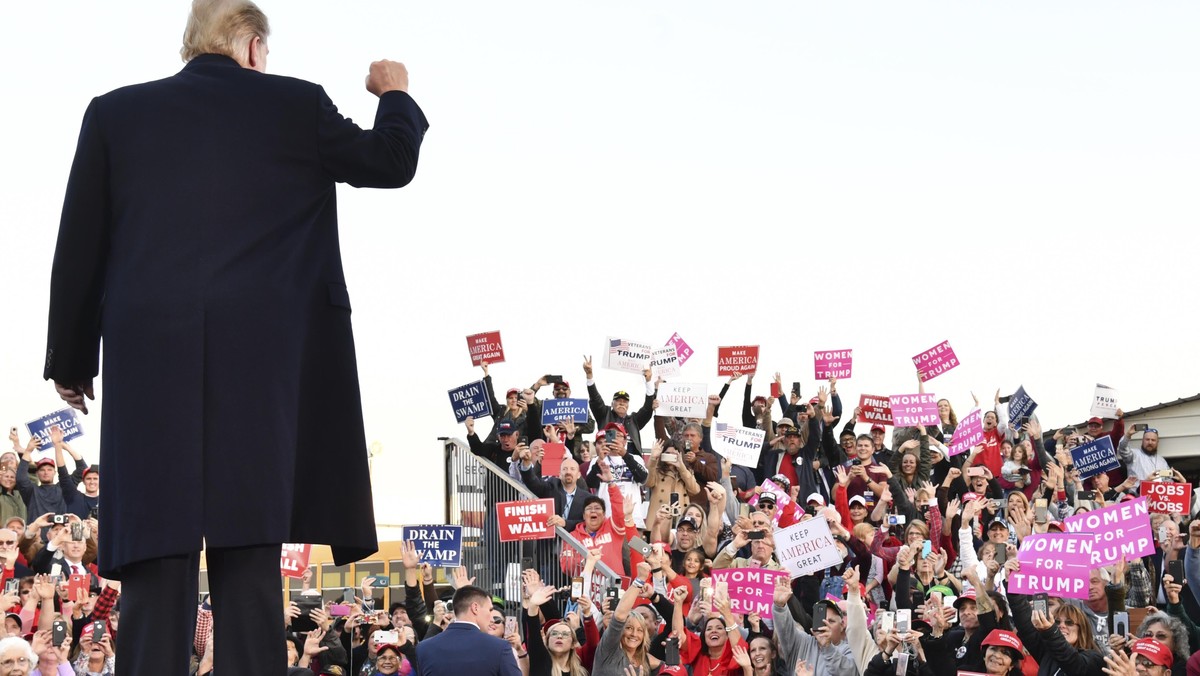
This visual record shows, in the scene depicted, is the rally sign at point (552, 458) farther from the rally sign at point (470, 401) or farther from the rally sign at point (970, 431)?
the rally sign at point (970, 431)

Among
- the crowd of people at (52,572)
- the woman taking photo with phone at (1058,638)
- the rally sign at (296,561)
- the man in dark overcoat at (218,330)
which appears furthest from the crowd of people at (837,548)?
the man in dark overcoat at (218,330)

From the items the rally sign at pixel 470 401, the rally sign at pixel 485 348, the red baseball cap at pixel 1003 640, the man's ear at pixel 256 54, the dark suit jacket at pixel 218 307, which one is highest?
the rally sign at pixel 485 348

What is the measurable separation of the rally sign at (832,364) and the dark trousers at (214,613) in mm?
15016

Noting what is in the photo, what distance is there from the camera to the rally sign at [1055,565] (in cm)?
1019

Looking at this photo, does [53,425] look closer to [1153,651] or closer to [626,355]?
[626,355]

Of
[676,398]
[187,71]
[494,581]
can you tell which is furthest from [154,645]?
[676,398]

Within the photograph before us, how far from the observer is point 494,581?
13.8 metres

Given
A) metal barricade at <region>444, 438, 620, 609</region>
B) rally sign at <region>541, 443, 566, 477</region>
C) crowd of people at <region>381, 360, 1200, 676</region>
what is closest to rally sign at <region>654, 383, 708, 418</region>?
crowd of people at <region>381, 360, 1200, 676</region>

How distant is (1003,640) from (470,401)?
23.8 ft

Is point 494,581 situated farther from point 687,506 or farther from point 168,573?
point 168,573

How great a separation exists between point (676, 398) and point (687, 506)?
7.29 feet

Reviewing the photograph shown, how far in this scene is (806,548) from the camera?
1204 centimetres

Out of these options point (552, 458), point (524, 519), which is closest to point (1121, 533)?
point (524, 519)

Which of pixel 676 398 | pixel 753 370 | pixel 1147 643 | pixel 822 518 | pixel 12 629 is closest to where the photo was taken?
pixel 1147 643
